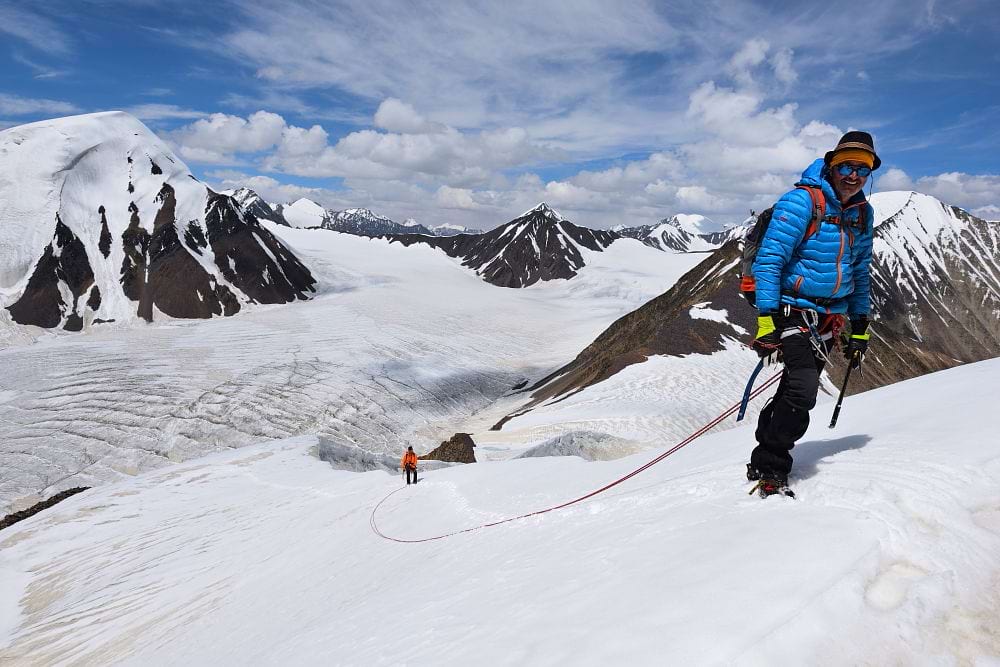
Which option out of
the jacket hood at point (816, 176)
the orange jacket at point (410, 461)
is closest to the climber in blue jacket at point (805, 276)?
the jacket hood at point (816, 176)

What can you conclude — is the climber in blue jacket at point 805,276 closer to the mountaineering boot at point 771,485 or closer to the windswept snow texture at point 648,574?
the mountaineering boot at point 771,485

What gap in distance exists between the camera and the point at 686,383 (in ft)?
131

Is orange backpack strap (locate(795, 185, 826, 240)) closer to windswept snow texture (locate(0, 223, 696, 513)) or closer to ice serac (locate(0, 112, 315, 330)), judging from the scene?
windswept snow texture (locate(0, 223, 696, 513))

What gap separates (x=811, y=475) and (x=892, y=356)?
59802mm

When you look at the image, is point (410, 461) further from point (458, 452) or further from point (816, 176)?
point (816, 176)

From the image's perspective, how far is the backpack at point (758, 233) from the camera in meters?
4.84

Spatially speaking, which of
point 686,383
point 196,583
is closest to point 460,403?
point 686,383

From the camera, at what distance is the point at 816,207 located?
4.83m

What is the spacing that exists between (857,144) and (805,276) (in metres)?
1.19

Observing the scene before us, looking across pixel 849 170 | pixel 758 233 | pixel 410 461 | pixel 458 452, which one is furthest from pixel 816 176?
pixel 458 452

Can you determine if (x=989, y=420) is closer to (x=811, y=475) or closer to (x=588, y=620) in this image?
(x=811, y=475)

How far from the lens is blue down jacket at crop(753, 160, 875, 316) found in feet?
15.8

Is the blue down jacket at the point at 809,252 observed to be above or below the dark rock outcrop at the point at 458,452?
above

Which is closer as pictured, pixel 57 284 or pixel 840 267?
pixel 840 267
